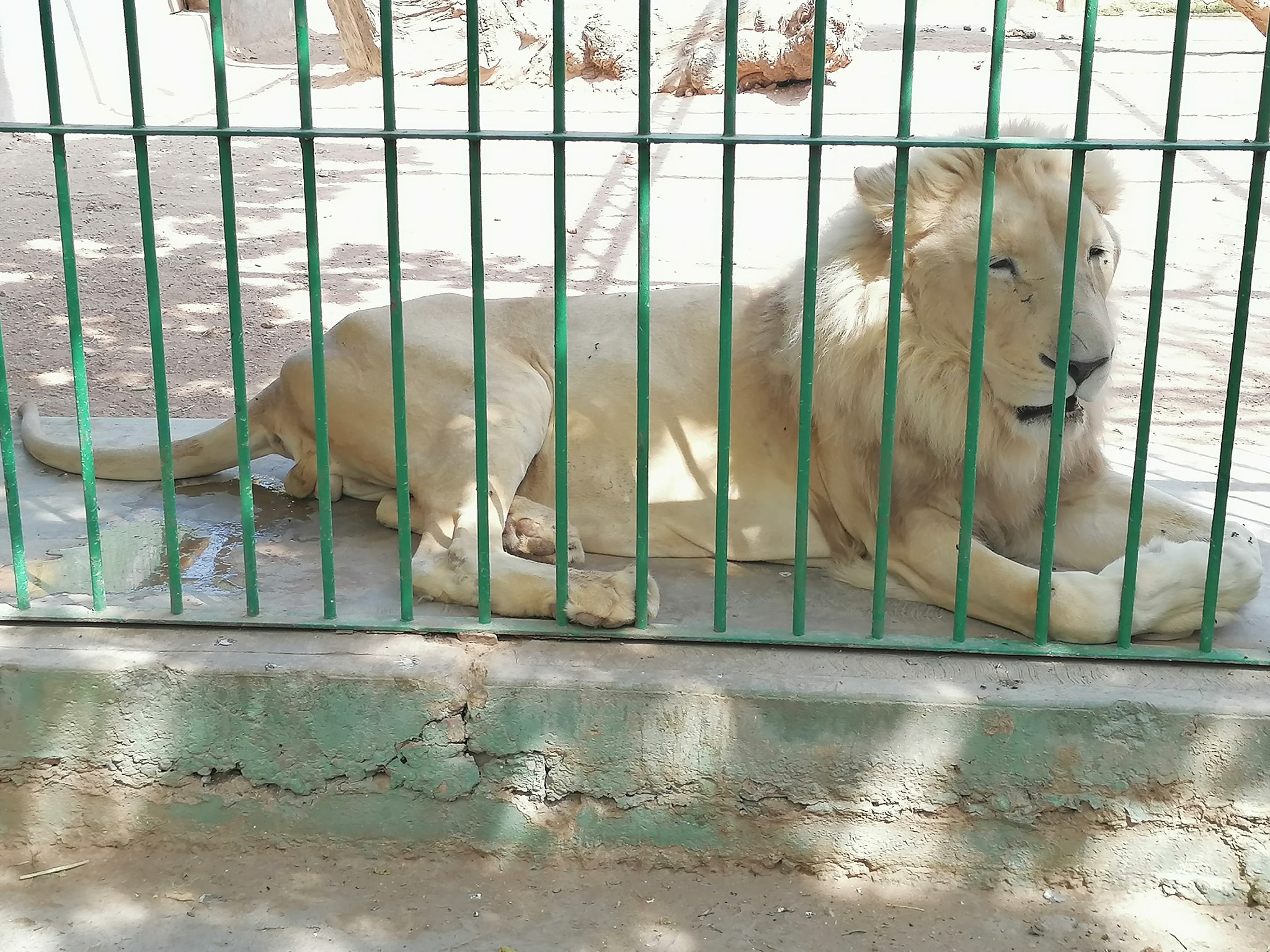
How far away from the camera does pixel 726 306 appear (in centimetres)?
293

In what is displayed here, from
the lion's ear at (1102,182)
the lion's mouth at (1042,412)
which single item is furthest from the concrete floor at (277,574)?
the lion's ear at (1102,182)

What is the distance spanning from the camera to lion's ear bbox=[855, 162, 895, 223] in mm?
3219

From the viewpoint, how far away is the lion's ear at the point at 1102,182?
10.8 ft

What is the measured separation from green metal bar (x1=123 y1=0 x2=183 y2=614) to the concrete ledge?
21 centimetres

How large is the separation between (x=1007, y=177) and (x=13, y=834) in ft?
9.37

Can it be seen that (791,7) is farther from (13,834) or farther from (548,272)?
(13,834)

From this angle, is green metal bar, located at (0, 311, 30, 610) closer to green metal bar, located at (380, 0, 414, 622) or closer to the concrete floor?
the concrete floor

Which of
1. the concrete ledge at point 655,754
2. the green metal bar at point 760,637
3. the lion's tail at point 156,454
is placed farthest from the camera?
the lion's tail at point 156,454

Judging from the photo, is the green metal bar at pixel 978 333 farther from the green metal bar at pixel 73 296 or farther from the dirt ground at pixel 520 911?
the green metal bar at pixel 73 296

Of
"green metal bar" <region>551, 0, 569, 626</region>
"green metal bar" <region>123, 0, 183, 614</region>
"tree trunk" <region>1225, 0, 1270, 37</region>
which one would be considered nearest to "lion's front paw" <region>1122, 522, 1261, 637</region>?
"green metal bar" <region>551, 0, 569, 626</region>

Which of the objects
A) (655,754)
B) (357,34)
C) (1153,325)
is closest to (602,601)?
(655,754)

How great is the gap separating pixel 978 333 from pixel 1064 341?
19 centimetres

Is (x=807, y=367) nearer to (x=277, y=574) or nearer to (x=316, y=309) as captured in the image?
(x=316, y=309)

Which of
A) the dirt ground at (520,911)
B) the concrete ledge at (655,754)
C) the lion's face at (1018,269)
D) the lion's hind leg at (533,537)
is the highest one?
the lion's face at (1018,269)
